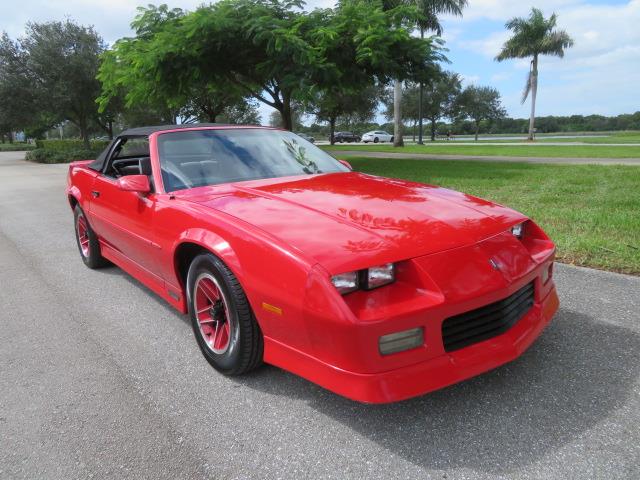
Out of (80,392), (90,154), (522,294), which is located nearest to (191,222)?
(80,392)

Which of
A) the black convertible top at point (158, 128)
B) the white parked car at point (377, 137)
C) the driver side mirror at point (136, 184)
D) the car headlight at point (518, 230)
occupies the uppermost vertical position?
the white parked car at point (377, 137)

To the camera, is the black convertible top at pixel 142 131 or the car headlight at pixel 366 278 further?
the black convertible top at pixel 142 131

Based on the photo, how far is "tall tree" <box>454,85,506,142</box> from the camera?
184ft

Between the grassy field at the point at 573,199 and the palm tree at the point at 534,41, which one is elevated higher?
Result: the palm tree at the point at 534,41

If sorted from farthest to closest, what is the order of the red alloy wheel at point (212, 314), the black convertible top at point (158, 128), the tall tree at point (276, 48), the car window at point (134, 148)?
the tall tree at point (276, 48), the car window at point (134, 148), the black convertible top at point (158, 128), the red alloy wheel at point (212, 314)

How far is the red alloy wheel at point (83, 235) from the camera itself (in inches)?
190

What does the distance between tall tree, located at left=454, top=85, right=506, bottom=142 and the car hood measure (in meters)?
57.2

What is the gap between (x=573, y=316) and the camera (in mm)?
3221

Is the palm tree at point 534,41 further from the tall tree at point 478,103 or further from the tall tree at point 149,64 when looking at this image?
the tall tree at point 149,64

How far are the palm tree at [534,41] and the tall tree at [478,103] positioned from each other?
18846mm

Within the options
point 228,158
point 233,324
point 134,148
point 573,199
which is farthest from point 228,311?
point 573,199

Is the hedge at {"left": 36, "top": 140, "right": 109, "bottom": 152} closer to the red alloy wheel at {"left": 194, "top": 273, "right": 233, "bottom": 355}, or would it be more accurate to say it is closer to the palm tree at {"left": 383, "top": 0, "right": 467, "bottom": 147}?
the palm tree at {"left": 383, "top": 0, "right": 467, "bottom": 147}

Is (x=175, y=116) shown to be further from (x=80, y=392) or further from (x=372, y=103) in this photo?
(x=80, y=392)

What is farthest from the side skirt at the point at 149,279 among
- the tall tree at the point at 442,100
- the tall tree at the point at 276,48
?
the tall tree at the point at 442,100
